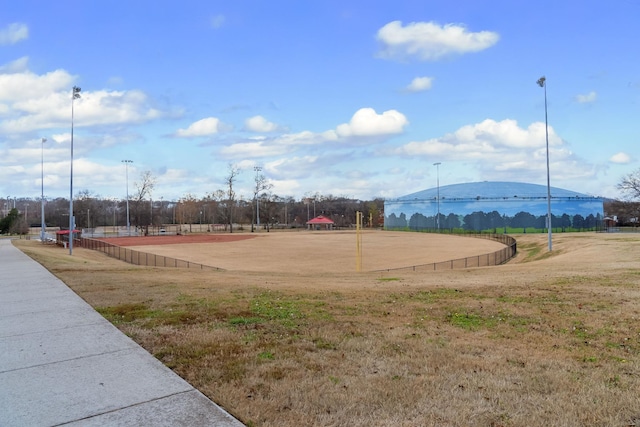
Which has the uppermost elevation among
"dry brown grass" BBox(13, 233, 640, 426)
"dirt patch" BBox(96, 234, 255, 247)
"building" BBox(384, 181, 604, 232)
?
"building" BBox(384, 181, 604, 232)

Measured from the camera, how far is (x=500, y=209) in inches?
3674

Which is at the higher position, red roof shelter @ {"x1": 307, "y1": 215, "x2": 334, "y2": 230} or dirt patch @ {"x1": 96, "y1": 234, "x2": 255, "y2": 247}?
red roof shelter @ {"x1": 307, "y1": 215, "x2": 334, "y2": 230}

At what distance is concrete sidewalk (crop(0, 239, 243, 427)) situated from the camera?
15.1 feet

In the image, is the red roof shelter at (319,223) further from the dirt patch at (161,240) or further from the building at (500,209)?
the dirt patch at (161,240)

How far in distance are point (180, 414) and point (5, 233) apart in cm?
11192

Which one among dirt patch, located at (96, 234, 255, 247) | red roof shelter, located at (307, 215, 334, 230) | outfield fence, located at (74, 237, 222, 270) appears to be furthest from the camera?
red roof shelter, located at (307, 215, 334, 230)

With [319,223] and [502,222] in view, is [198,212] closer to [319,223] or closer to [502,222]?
[319,223]

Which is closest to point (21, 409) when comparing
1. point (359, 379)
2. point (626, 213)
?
point (359, 379)

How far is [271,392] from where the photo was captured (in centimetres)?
519

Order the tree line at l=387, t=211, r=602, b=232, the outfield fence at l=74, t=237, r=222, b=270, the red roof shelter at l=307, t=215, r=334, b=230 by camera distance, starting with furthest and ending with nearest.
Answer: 1. the red roof shelter at l=307, t=215, r=334, b=230
2. the tree line at l=387, t=211, r=602, b=232
3. the outfield fence at l=74, t=237, r=222, b=270

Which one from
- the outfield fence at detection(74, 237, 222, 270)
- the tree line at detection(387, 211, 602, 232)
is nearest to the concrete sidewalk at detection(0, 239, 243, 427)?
the outfield fence at detection(74, 237, 222, 270)

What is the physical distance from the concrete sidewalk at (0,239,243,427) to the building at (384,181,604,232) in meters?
89.1

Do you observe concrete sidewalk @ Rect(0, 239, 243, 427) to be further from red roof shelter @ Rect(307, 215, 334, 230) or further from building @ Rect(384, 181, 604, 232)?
red roof shelter @ Rect(307, 215, 334, 230)

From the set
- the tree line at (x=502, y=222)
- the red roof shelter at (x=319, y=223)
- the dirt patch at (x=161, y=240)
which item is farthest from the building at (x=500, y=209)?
the dirt patch at (x=161, y=240)
